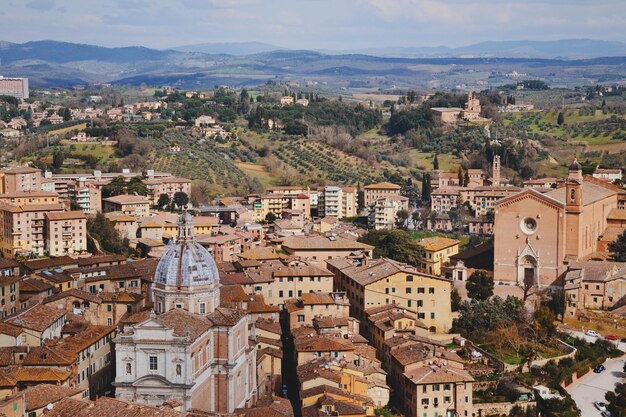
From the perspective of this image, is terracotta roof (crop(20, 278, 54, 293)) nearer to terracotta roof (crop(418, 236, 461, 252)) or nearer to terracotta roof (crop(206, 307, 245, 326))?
terracotta roof (crop(206, 307, 245, 326))

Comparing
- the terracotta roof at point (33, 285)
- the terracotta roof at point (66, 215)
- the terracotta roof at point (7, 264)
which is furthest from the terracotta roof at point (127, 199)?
the terracotta roof at point (33, 285)

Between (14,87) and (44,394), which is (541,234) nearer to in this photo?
(44,394)

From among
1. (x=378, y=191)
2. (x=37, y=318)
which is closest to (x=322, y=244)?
(x=37, y=318)

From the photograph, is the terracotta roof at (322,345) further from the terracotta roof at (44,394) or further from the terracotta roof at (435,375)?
the terracotta roof at (44,394)

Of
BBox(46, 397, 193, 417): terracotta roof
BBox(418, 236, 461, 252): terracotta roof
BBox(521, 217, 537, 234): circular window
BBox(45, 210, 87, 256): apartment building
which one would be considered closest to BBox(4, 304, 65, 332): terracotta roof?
BBox(46, 397, 193, 417): terracotta roof

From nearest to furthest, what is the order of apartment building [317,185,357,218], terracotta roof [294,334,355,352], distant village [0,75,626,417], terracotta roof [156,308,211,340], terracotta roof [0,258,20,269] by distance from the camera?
terracotta roof [156,308,211,340] < distant village [0,75,626,417] < terracotta roof [294,334,355,352] < terracotta roof [0,258,20,269] < apartment building [317,185,357,218]

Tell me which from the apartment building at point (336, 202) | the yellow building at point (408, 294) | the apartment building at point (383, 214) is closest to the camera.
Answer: the yellow building at point (408, 294)
